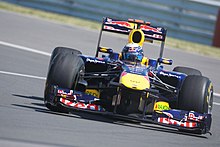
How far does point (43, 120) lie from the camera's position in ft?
30.9

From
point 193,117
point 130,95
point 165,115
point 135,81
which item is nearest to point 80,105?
point 130,95

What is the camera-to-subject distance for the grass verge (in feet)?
73.7

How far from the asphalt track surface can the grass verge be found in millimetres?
3101

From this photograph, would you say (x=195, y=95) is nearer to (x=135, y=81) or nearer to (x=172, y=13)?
(x=135, y=81)

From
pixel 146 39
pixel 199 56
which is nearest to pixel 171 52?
pixel 199 56

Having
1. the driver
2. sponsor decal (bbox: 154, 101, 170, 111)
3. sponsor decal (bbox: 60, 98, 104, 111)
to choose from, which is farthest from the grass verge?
sponsor decal (bbox: 60, 98, 104, 111)

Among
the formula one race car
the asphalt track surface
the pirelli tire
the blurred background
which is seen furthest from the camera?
the blurred background

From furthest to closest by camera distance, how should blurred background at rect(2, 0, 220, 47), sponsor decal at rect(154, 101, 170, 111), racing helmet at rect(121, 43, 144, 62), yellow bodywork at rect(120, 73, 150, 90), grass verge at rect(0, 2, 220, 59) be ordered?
blurred background at rect(2, 0, 220, 47) → grass verge at rect(0, 2, 220, 59) → racing helmet at rect(121, 43, 144, 62) → sponsor decal at rect(154, 101, 170, 111) → yellow bodywork at rect(120, 73, 150, 90)

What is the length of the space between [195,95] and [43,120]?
2.31 m

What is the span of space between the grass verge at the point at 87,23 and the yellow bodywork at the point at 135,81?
38.9ft

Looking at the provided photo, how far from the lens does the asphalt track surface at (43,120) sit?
27.3ft

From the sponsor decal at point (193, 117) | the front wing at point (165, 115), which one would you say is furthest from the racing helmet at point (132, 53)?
the sponsor decal at point (193, 117)

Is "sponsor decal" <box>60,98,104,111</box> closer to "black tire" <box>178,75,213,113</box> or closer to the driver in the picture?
"black tire" <box>178,75,213,113</box>

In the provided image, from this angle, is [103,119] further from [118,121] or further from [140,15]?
[140,15]
